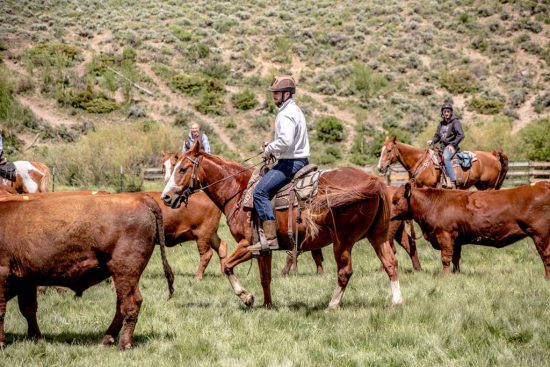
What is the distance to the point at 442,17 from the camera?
66.2 meters

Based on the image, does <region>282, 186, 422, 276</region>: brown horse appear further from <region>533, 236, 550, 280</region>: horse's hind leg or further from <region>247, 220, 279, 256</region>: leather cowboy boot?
<region>247, 220, 279, 256</region>: leather cowboy boot

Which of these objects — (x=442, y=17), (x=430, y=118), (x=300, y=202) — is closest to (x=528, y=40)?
(x=442, y=17)

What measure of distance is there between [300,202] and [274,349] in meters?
2.45

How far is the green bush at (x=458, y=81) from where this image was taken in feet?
172

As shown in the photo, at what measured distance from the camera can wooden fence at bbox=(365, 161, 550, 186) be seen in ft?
97.0

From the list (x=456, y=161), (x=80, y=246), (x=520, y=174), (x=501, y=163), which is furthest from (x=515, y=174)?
(x=80, y=246)

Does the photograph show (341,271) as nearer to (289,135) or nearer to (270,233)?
(270,233)

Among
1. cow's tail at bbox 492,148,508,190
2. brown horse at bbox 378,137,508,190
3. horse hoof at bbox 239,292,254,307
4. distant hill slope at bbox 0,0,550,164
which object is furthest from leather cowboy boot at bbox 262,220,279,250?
distant hill slope at bbox 0,0,550,164

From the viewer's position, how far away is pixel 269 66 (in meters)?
55.7

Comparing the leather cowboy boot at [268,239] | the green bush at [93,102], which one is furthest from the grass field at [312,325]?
the green bush at [93,102]

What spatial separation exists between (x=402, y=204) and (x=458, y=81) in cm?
4478

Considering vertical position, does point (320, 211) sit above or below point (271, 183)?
below

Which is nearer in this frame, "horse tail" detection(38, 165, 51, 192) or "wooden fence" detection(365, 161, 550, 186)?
"horse tail" detection(38, 165, 51, 192)

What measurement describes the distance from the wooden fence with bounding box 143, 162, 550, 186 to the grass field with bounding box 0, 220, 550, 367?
1824 centimetres
